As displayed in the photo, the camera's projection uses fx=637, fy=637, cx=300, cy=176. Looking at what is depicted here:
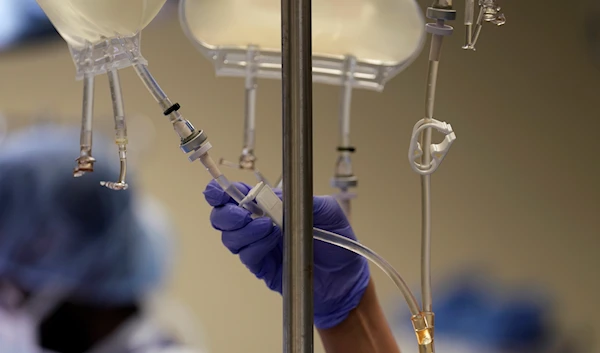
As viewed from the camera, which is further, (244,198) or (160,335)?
(160,335)

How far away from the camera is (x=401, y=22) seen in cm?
125

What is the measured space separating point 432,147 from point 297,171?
0.35 meters

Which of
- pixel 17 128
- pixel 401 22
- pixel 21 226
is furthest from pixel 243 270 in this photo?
pixel 401 22

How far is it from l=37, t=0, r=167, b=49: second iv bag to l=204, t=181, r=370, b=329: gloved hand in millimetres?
321

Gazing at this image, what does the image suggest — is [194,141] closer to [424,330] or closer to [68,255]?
[424,330]

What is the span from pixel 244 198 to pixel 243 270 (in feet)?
3.11

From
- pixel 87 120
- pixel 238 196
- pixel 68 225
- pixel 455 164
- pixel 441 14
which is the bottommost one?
pixel 68 225

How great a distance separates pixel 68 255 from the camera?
171cm

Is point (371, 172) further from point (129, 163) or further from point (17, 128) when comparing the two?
point (17, 128)

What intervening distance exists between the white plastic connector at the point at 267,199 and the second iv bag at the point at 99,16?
269 millimetres

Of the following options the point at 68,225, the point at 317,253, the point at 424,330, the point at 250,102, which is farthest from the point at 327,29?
the point at 68,225

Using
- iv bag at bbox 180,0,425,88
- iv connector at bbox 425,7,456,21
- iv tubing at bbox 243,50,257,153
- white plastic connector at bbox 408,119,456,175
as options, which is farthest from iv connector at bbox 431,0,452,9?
iv tubing at bbox 243,50,257,153

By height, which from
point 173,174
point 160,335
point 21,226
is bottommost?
point 160,335

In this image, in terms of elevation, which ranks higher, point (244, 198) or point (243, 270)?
point (244, 198)
